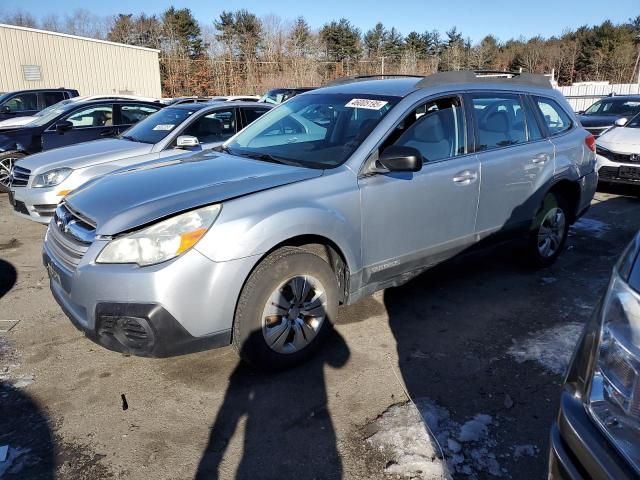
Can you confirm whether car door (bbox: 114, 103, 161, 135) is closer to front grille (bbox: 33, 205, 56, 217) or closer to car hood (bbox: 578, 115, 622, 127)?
front grille (bbox: 33, 205, 56, 217)

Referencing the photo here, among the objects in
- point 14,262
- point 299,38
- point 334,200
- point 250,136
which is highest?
point 299,38

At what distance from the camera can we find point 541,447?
2525mm

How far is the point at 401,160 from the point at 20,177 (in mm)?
5131

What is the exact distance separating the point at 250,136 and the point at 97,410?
242cm

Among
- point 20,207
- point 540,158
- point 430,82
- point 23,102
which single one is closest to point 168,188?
point 430,82

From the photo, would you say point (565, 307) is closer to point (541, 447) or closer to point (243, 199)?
point (541, 447)

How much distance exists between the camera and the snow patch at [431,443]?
2365 millimetres

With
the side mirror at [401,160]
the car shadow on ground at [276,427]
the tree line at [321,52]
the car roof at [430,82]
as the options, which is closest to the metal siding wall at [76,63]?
the tree line at [321,52]

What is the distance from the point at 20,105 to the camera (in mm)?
13117

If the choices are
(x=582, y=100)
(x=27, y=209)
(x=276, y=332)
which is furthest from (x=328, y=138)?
(x=582, y=100)

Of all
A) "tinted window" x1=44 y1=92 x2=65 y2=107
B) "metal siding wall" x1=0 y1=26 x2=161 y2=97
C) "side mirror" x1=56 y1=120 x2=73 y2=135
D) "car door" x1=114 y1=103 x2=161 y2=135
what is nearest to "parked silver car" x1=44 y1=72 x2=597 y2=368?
"side mirror" x1=56 y1=120 x2=73 y2=135

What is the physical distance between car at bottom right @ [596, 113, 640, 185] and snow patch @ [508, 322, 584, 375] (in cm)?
578

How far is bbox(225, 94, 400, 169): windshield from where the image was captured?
352 centimetres

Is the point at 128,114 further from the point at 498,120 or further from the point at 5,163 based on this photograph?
the point at 498,120
